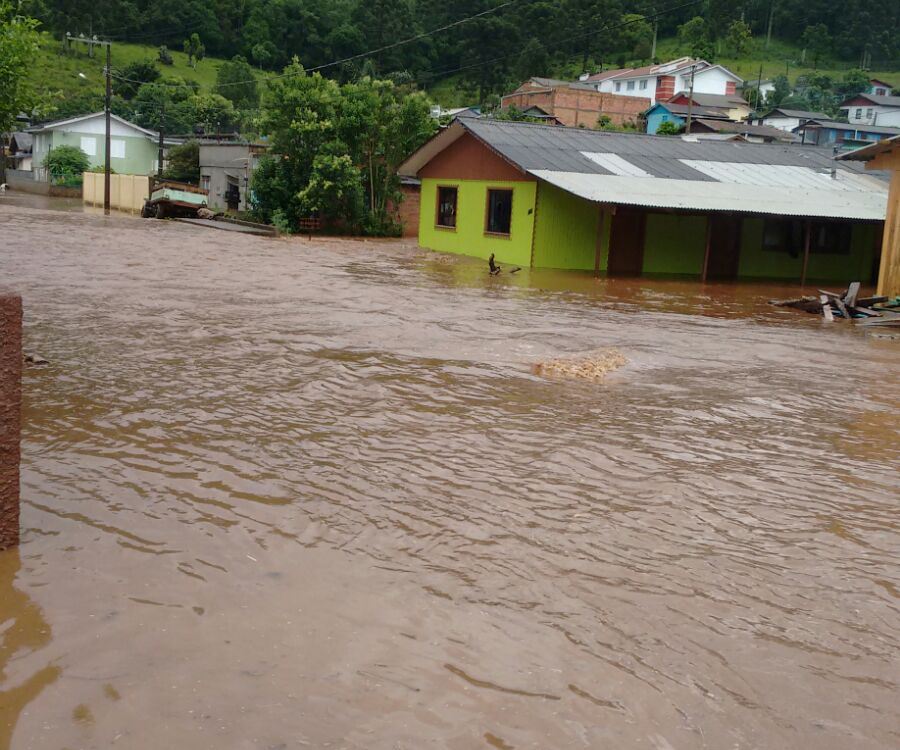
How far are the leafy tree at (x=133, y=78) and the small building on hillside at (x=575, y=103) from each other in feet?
109

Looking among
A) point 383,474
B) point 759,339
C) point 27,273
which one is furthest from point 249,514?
point 27,273

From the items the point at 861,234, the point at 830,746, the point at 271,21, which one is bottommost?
the point at 830,746

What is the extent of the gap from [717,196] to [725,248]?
3.13 meters

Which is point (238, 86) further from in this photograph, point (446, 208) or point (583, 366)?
point (583, 366)

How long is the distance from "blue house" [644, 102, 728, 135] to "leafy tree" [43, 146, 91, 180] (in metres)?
42.3

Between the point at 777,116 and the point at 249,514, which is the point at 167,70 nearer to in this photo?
the point at 777,116

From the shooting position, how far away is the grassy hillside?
287 feet

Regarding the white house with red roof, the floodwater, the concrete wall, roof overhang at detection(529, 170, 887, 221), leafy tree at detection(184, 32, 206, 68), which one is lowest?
the floodwater

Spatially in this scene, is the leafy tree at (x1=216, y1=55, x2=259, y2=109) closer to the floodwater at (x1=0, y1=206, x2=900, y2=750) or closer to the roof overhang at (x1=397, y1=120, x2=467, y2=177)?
the roof overhang at (x1=397, y1=120, x2=467, y2=177)

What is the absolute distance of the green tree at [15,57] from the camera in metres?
15.6

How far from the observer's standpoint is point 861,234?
29.5m

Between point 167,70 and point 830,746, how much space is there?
338ft

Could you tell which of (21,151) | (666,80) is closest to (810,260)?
(21,151)

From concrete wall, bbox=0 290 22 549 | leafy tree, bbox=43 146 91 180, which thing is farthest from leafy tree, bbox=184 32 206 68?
concrete wall, bbox=0 290 22 549
